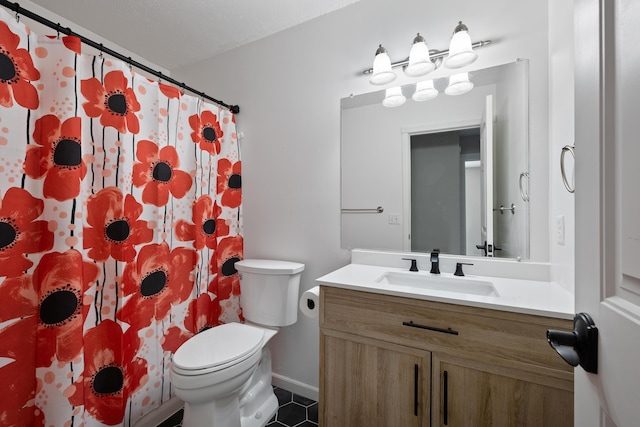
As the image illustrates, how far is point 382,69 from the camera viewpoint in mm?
1501

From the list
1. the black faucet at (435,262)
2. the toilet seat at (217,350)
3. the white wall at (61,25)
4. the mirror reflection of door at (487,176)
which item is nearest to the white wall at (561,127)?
the mirror reflection of door at (487,176)

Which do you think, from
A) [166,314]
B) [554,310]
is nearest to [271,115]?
[166,314]

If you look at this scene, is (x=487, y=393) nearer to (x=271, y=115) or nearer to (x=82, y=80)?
(x=271, y=115)

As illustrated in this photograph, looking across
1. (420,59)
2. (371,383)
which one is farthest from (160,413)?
(420,59)

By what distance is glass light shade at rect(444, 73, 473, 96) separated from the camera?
1.40 m

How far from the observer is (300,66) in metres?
1.86

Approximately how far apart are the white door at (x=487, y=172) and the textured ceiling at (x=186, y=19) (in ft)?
3.61

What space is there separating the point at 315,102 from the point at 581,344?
1.71 meters

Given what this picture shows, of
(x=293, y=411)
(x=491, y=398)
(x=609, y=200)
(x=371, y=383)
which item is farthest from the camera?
(x=293, y=411)

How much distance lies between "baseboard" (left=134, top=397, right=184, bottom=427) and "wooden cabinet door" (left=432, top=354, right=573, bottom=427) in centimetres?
155

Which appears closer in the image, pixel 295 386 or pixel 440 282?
pixel 440 282

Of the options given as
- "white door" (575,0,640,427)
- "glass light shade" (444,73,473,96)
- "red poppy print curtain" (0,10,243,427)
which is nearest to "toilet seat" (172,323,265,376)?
"red poppy print curtain" (0,10,243,427)

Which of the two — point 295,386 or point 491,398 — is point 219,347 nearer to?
point 295,386

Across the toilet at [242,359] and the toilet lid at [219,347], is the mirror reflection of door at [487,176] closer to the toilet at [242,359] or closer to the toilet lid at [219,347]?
the toilet at [242,359]
